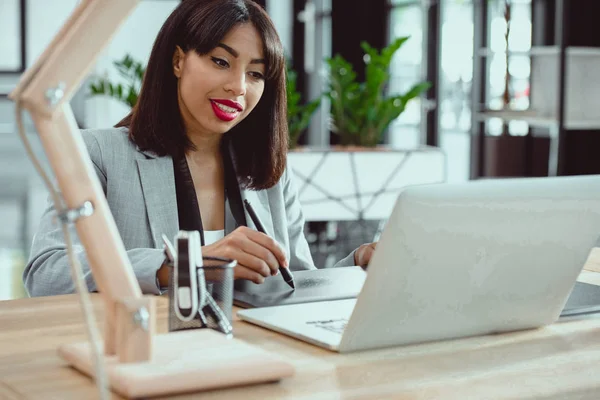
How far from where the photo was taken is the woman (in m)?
1.78

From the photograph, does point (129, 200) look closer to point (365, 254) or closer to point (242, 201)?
point (242, 201)

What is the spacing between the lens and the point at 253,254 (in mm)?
1388

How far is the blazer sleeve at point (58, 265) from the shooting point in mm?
1463

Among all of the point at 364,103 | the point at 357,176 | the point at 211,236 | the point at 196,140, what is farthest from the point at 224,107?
the point at 364,103

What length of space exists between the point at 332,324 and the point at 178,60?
2.95 feet

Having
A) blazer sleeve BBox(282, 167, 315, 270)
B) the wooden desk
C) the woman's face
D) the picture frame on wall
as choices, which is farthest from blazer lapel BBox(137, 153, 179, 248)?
the picture frame on wall

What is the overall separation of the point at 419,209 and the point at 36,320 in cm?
57

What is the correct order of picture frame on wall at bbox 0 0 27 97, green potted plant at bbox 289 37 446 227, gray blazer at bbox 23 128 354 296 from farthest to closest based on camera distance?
picture frame on wall at bbox 0 0 27 97 → green potted plant at bbox 289 37 446 227 → gray blazer at bbox 23 128 354 296

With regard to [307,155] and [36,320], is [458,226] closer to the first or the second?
[36,320]

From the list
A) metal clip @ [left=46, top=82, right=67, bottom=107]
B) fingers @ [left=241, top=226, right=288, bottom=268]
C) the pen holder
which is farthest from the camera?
fingers @ [left=241, top=226, right=288, bottom=268]

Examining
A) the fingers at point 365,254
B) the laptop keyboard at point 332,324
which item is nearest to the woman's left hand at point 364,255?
the fingers at point 365,254

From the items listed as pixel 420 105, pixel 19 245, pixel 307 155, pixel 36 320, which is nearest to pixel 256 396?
pixel 36 320

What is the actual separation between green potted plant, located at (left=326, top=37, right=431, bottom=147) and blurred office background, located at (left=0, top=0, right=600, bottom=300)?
281 millimetres

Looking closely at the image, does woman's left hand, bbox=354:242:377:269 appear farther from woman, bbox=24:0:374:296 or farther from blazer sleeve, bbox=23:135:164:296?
blazer sleeve, bbox=23:135:164:296
